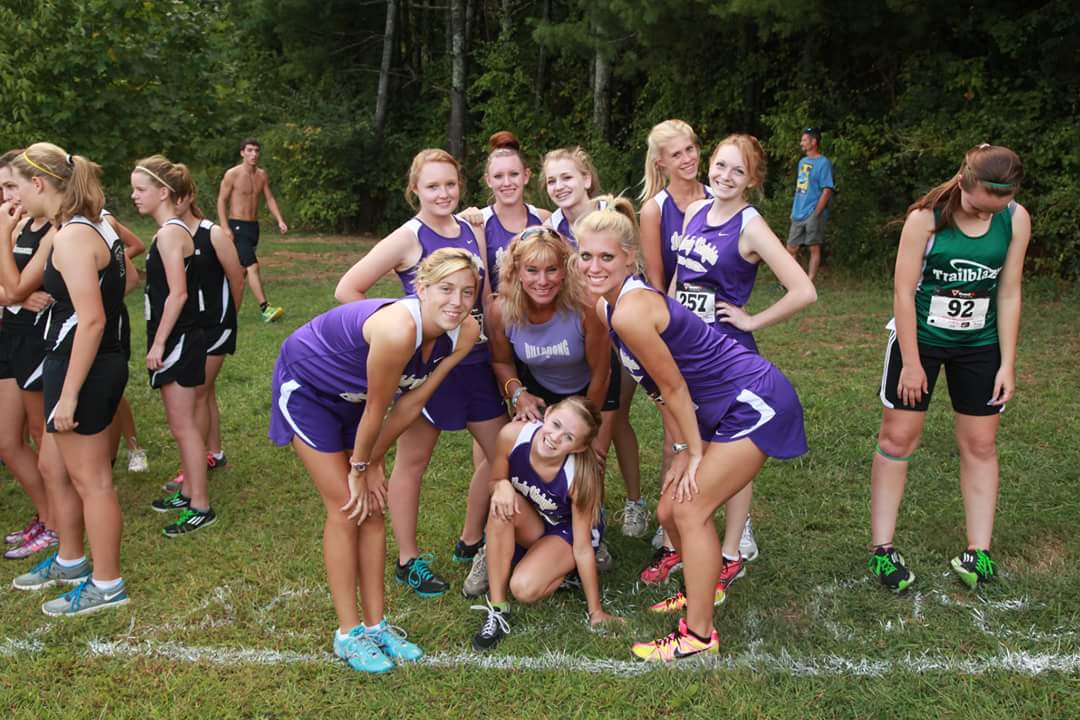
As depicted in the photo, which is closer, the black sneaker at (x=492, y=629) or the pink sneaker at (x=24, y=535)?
the black sneaker at (x=492, y=629)

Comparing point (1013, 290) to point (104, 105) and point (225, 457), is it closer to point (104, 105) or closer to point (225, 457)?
point (225, 457)

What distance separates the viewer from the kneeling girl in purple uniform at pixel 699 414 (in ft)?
10.9

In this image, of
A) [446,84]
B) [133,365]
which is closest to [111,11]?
[133,365]

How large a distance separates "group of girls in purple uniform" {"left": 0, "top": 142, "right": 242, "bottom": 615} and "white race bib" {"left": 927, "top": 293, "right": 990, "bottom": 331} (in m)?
3.50

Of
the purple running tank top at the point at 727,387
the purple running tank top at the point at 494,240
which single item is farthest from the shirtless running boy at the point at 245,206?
the purple running tank top at the point at 727,387

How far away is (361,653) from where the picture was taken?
11.3 feet

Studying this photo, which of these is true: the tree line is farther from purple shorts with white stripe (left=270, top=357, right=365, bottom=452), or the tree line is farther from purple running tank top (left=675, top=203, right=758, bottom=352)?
purple shorts with white stripe (left=270, top=357, right=365, bottom=452)

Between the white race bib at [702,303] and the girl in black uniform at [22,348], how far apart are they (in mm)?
2866

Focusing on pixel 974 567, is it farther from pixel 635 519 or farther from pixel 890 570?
pixel 635 519

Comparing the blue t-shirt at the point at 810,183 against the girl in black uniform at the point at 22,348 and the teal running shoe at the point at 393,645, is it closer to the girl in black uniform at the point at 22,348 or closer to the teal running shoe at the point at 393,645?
the girl in black uniform at the point at 22,348

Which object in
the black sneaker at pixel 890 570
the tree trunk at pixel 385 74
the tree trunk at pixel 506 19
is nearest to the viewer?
the black sneaker at pixel 890 570

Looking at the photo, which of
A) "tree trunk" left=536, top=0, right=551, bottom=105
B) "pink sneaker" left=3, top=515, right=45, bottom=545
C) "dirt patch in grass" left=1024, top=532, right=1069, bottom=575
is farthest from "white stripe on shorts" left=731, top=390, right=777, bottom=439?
"tree trunk" left=536, top=0, right=551, bottom=105

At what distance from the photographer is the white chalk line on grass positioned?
131 inches

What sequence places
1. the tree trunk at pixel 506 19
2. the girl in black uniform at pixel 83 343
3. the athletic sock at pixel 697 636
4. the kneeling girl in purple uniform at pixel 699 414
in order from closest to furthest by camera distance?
the kneeling girl in purple uniform at pixel 699 414 → the athletic sock at pixel 697 636 → the girl in black uniform at pixel 83 343 → the tree trunk at pixel 506 19
